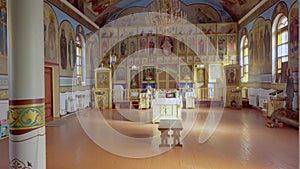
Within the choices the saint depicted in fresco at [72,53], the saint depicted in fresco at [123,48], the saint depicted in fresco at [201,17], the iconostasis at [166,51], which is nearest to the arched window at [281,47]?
the iconostasis at [166,51]

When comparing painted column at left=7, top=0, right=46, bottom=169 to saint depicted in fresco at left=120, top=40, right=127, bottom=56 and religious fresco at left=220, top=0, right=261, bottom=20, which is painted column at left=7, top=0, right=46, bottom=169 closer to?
religious fresco at left=220, top=0, right=261, bottom=20

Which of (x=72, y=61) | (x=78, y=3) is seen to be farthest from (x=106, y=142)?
(x=78, y=3)

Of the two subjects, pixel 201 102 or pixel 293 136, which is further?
pixel 201 102

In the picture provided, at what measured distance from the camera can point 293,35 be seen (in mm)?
8430

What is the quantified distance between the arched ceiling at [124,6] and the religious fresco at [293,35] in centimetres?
337

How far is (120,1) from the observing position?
49.4 ft

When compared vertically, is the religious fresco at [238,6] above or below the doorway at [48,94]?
above

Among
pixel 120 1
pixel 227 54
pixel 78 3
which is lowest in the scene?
pixel 227 54

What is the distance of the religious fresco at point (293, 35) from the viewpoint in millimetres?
8136

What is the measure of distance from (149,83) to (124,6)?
5199 mm

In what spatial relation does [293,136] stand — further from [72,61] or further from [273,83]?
[72,61]

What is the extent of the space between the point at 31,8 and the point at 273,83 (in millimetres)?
9610

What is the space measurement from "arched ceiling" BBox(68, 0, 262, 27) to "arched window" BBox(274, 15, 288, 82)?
2.28m

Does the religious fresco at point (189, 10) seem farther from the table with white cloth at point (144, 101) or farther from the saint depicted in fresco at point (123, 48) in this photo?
the table with white cloth at point (144, 101)
